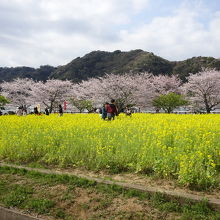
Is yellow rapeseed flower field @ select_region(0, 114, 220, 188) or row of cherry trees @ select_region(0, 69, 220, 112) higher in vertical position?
row of cherry trees @ select_region(0, 69, 220, 112)

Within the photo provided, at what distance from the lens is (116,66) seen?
93188 mm

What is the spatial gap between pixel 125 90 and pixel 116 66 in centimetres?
5805

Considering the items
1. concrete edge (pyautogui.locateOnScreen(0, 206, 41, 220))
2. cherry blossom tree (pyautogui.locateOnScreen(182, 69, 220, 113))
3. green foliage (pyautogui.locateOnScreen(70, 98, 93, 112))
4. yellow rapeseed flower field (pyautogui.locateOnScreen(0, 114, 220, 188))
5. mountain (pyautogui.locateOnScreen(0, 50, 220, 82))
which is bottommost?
concrete edge (pyautogui.locateOnScreen(0, 206, 41, 220))

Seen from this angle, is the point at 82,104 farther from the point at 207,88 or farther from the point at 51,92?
the point at 207,88

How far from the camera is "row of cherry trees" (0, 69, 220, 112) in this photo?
3547 centimetres

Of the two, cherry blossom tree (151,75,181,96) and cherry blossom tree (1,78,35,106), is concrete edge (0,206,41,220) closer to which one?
cherry blossom tree (151,75,181,96)

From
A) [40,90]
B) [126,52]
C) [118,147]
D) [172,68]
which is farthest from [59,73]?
[118,147]

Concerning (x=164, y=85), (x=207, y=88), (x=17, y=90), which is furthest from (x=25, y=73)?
(x=207, y=88)

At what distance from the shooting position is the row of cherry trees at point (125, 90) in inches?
1396

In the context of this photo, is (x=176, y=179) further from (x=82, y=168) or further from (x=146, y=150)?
(x=82, y=168)

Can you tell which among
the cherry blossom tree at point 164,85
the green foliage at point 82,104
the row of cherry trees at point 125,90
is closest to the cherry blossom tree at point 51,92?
the row of cherry trees at point 125,90

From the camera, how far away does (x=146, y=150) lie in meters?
5.84

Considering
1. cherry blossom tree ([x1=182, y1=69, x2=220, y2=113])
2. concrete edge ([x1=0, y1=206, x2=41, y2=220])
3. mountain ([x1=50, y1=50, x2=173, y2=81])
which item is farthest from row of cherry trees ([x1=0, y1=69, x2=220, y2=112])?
concrete edge ([x1=0, y1=206, x2=41, y2=220])

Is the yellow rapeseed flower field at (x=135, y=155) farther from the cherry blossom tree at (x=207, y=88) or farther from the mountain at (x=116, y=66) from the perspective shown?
the mountain at (x=116, y=66)
